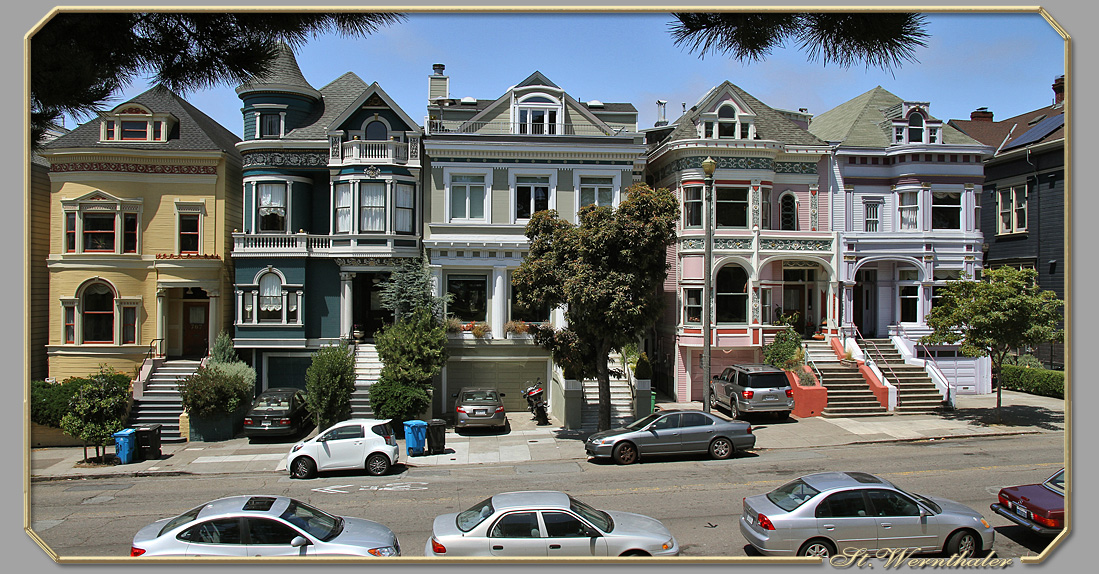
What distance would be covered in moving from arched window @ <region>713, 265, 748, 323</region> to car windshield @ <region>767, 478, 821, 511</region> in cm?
1525

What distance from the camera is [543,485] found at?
15.8 m

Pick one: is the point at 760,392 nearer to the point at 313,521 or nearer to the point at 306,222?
the point at 313,521

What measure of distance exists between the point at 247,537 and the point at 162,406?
16.3 meters

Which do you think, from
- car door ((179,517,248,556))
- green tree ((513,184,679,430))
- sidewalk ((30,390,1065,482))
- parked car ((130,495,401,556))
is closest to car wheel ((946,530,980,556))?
sidewalk ((30,390,1065,482))

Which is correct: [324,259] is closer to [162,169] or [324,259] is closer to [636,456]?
[162,169]

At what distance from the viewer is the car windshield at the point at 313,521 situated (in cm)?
995

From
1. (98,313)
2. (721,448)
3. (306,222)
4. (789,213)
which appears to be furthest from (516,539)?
(98,313)

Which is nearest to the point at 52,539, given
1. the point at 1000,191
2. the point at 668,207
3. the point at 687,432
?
the point at 687,432

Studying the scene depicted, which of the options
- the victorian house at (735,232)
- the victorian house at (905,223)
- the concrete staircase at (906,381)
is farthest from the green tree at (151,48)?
the victorian house at (905,223)

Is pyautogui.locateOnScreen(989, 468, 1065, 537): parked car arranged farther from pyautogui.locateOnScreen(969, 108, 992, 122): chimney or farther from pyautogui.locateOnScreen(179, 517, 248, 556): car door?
pyautogui.locateOnScreen(969, 108, 992, 122): chimney

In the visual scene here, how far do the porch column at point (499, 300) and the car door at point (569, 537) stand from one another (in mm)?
15785

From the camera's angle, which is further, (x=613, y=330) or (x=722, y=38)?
(x=613, y=330)

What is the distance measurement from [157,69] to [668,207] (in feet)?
45.1

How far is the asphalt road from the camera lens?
12.3 m
